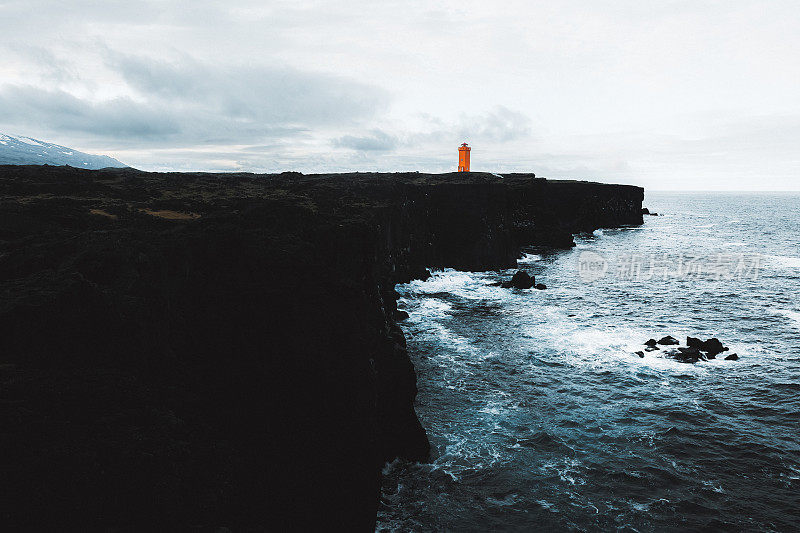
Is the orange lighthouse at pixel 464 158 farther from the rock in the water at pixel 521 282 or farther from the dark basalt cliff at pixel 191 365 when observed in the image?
the dark basalt cliff at pixel 191 365

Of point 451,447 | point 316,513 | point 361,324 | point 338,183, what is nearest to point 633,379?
point 451,447

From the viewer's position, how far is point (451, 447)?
25594 mm

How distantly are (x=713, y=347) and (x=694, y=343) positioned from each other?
133 centimetres

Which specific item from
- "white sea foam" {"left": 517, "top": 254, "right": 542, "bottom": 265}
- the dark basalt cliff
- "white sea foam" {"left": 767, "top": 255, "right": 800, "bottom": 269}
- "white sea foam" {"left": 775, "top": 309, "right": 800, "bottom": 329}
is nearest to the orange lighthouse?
"white sea foam" {"left": 517, "top": 254, "right": 542, "bottom": 265}

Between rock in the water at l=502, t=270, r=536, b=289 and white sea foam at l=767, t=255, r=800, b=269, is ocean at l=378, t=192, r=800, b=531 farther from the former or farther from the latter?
white sea foam at l=767, t=255, r=800, b=269

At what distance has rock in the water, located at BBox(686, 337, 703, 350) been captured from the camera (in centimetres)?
3834

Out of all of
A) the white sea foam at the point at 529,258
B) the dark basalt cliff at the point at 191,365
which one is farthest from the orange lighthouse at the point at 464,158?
the dark basalt cliff at the point at 191,365

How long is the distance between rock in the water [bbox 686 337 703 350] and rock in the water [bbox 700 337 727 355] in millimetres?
240

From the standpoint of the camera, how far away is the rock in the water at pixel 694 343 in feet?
126

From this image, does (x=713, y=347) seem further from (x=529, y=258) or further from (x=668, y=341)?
(x=529, y=258)

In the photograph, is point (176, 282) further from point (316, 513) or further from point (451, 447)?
point (451, 447)

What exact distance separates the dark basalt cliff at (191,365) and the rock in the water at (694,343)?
2599 cm

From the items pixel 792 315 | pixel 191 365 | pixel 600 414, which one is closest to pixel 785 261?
pixel 792 315

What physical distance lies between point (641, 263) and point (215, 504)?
82181mm
